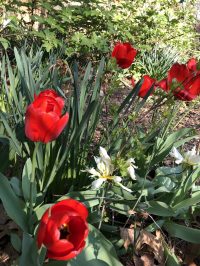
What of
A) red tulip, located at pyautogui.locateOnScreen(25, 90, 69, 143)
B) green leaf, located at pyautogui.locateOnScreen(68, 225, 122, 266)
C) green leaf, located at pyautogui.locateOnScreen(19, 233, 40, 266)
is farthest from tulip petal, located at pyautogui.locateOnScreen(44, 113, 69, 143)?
green leaf, located at pyautogui.locateOnScreen(68, 225, 122, 266)

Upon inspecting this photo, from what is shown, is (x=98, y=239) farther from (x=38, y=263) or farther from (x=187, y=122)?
(x=187, y=122)

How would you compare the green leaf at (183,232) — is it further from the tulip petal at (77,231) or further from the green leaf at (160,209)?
the tulip petal at (77,231)

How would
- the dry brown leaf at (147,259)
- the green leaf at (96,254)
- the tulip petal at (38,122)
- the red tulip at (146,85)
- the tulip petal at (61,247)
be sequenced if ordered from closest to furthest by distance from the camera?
the tulip petal at (61,247) < the tulip petal at (38,122) < the green leaf at (96,254) < the dry brown leaf at (147,259) < the red tulip at (146,85)

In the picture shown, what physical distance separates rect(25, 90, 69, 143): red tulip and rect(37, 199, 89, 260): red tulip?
27cm

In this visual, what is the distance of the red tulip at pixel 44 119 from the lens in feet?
3.84

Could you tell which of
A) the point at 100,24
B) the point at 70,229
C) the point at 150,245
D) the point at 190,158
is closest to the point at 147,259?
the point at 150,245

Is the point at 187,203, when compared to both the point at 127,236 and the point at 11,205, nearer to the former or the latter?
the point at 127,236

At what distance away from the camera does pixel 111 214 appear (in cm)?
185

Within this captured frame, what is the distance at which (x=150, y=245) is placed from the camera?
1728mm

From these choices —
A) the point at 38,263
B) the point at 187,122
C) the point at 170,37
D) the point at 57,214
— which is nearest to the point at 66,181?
the point at 38,263

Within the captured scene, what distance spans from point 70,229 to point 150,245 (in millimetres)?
783

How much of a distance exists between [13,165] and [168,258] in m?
0.88

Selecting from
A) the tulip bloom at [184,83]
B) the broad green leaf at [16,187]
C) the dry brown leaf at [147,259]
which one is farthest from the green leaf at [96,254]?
the tulip bloom at [184,83]

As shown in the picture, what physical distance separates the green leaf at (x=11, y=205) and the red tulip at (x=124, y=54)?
2.87 ft
